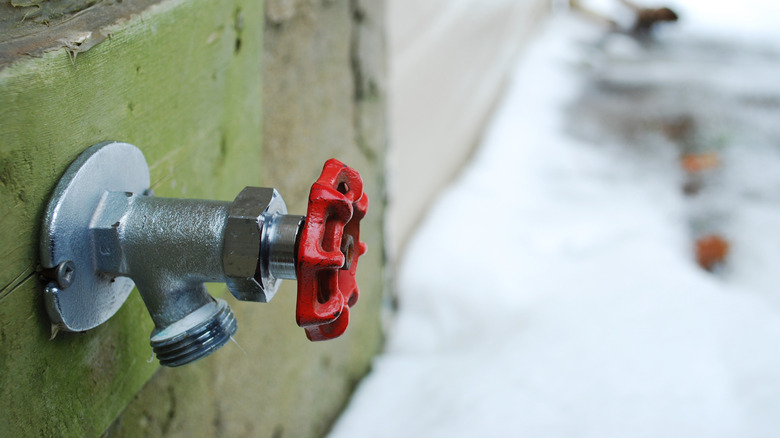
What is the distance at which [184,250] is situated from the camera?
1.53 feet

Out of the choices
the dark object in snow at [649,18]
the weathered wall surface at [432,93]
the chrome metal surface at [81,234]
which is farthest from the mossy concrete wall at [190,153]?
the dark object in snow at [649,18]

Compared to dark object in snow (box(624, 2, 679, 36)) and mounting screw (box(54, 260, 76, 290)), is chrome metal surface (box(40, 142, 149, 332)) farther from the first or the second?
dark object in snow (box(624, 2, 679, 36))

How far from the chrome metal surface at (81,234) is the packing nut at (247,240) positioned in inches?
4.0

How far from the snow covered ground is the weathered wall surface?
100mm

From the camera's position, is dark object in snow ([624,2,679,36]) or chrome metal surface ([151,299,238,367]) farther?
dark object in snow ([624,2,679,36])

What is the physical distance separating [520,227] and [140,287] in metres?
1.53

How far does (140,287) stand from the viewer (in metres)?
0.49

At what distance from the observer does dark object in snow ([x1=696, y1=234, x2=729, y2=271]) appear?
1.76 metres

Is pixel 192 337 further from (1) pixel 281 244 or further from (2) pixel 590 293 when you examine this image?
(2) pixel 590 293

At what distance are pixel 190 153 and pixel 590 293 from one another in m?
1.16

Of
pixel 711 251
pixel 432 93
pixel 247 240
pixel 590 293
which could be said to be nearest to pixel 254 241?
pixel 247 240

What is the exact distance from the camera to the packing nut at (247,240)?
1.46 feet

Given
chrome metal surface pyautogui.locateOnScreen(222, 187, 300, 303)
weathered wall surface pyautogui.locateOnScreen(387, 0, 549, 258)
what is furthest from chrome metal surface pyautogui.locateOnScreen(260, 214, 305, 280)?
weathered wall surface pyautogui.locateOnScreen(387, 0, 549, 258)

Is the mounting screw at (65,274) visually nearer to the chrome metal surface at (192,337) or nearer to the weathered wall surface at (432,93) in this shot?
the chrome metal surface at (192,337)
